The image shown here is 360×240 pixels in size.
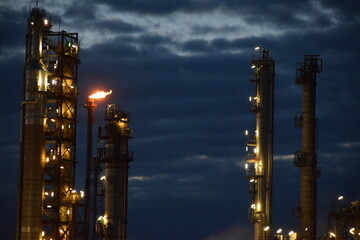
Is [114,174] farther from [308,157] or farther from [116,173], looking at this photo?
[308,157]

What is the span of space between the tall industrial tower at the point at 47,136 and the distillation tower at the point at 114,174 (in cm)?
615

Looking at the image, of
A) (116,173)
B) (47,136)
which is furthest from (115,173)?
(47,136)

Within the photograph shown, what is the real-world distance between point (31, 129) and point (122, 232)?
18.7 m

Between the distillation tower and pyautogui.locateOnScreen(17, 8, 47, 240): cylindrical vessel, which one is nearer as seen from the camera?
pyautogui.locateOnScreen(17, 8, 47, 240): cylindrical vessel

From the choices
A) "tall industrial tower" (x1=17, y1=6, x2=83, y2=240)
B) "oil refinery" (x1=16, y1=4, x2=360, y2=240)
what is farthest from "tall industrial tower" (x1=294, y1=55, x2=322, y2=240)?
"tall industrial tower" (x1=17, y1=6, x2=83, y2=240)

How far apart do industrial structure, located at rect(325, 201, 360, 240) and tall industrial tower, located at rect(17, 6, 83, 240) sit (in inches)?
1072

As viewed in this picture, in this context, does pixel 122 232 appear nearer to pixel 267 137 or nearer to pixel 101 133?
pixel 101 133

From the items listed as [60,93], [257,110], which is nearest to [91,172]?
[60,93]

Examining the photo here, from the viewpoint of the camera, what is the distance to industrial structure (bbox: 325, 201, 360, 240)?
4469 inches

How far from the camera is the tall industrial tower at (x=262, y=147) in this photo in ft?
351

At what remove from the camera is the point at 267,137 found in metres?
108

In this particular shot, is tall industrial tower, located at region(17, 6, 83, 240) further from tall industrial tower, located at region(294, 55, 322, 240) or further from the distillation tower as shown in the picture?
tall industrial tower, located at region(294, 55, 322, 240)

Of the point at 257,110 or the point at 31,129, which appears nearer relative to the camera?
the point at 31,129

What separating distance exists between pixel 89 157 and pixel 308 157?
74.9 feet
